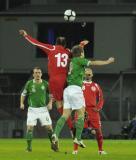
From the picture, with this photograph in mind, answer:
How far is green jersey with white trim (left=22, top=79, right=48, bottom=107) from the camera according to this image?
2244cm

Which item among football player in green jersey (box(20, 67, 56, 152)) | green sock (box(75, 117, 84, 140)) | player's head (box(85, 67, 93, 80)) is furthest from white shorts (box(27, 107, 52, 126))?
green sock (box(75, 117, 84, 140))

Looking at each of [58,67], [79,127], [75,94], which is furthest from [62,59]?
[79,127]

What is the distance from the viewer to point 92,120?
71.7ft

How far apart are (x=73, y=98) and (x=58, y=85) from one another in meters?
1.16

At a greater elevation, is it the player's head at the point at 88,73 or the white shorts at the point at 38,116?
the player's head at the point at 88,73

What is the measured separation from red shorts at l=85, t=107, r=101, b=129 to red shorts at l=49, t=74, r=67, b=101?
4.53ft

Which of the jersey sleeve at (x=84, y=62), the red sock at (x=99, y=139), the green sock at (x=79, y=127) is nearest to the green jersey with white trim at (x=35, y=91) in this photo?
the red sock at (x=99, y=139)

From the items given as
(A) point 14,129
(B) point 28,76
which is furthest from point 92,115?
(B) point 28,76

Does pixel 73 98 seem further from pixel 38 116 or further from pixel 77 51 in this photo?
pixel 38 116

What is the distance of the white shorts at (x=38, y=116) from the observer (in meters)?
22.2

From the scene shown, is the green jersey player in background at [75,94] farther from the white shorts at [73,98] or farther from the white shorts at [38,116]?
the white shorts at [38,116]

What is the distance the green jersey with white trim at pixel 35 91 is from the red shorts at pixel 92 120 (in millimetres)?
1254

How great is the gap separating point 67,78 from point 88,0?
27.7 m

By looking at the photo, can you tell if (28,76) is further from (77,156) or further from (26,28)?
(77,156)
